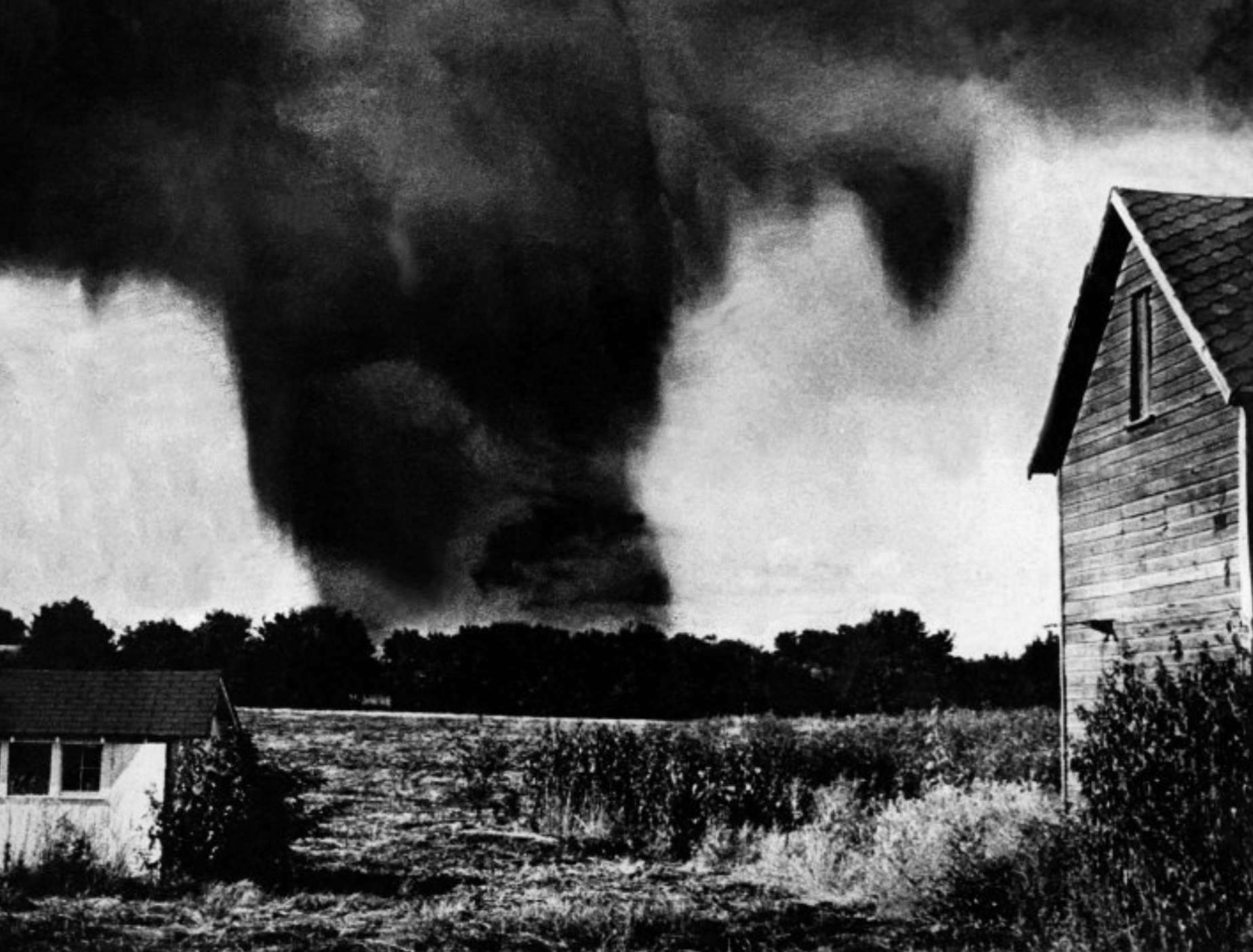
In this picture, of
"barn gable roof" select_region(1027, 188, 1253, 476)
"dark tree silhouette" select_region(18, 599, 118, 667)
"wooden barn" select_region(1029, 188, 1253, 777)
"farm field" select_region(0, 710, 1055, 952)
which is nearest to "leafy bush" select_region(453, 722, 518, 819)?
"farm field" select_region(0, 710, 1055, 952)

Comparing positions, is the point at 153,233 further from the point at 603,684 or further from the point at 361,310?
the point at 603,684

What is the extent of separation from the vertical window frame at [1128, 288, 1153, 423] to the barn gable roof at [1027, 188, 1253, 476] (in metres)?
0.50

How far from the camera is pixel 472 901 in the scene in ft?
44.4

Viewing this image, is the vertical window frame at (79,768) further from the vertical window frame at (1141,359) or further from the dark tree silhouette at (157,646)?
the vertical window frame at (1141,359)

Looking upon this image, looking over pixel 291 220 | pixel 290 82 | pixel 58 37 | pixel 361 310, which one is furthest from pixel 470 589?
pixel 58 37

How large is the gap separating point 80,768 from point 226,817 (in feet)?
6.27

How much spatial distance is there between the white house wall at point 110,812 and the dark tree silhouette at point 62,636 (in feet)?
6.34

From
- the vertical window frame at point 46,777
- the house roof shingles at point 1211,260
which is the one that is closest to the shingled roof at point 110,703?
the vertical window frame at point 46,777

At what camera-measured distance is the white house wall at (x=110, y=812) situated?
14.0m

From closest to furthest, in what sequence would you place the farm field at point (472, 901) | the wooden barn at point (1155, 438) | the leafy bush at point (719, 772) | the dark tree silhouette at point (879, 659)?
the farm field at point (472, 901) < the wooden barn at point (1155, 438) < the leafy bush at point (719, 772) < the dark tree silhouette at point (879, 659)

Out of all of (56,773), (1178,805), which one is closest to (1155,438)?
(1178,805)

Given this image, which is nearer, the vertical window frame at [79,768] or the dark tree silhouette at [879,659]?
the vertical window frame at [79,768]

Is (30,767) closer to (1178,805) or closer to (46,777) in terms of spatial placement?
(46,777)

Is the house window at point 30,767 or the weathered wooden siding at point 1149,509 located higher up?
the weathered wooden siding at point 1149,509
